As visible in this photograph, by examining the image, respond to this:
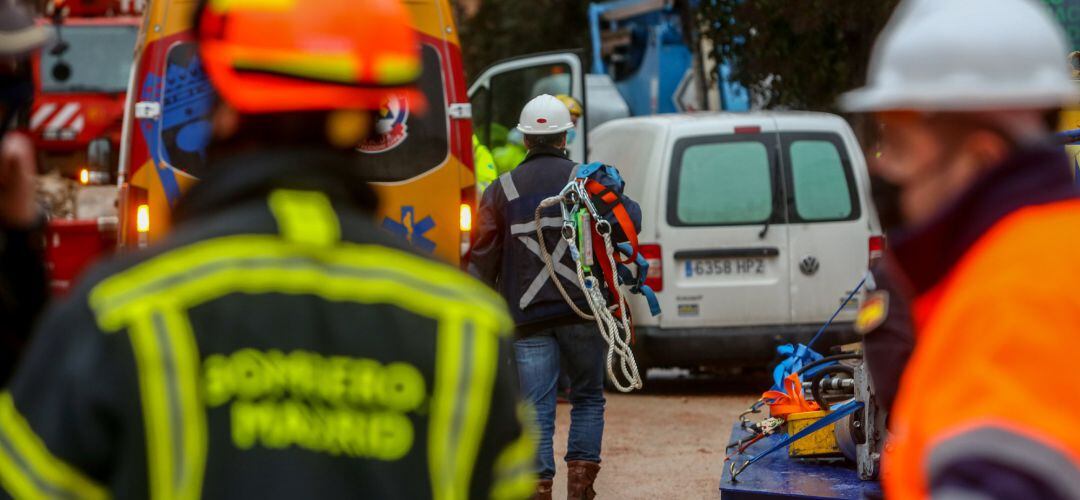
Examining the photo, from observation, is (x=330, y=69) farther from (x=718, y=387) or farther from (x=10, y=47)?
(x=718, y=387)

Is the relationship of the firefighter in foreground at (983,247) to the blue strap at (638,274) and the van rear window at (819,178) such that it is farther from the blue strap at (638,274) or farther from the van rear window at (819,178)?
the van rear window at (819,178)

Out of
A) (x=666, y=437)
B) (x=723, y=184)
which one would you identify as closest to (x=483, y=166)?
(x=723, y=184)

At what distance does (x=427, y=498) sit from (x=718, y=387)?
1184cm

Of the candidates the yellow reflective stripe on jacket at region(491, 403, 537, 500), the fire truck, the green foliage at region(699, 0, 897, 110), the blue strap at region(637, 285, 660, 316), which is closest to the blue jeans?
the blue strap at region(637, 285, 660, 316)

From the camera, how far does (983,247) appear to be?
2.09 metres

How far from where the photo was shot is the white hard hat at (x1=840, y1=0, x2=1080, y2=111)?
218cm

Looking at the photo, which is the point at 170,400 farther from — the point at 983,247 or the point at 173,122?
the point at 173,122

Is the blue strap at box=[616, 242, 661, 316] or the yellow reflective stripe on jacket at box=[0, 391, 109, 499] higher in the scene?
the yellow reflective stripe on jacket at box=[0, 391, 109, 499]

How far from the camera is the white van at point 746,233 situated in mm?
12727

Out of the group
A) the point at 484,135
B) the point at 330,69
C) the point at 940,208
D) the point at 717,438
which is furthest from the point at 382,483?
the point at 484,135

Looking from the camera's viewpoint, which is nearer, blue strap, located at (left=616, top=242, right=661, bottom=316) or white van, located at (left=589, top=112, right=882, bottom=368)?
blue strap, located at (left=616, top=242, right=661, bottom=316)

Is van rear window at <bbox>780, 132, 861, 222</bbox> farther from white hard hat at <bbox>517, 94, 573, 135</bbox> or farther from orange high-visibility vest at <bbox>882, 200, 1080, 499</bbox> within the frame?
orange high-visibility vest at <bbox>882, 200, 1080, 499</bbox>

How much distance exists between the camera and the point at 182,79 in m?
9.70

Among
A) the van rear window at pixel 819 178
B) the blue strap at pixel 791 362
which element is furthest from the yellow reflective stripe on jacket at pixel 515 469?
the van rear window at pixel 819 178
